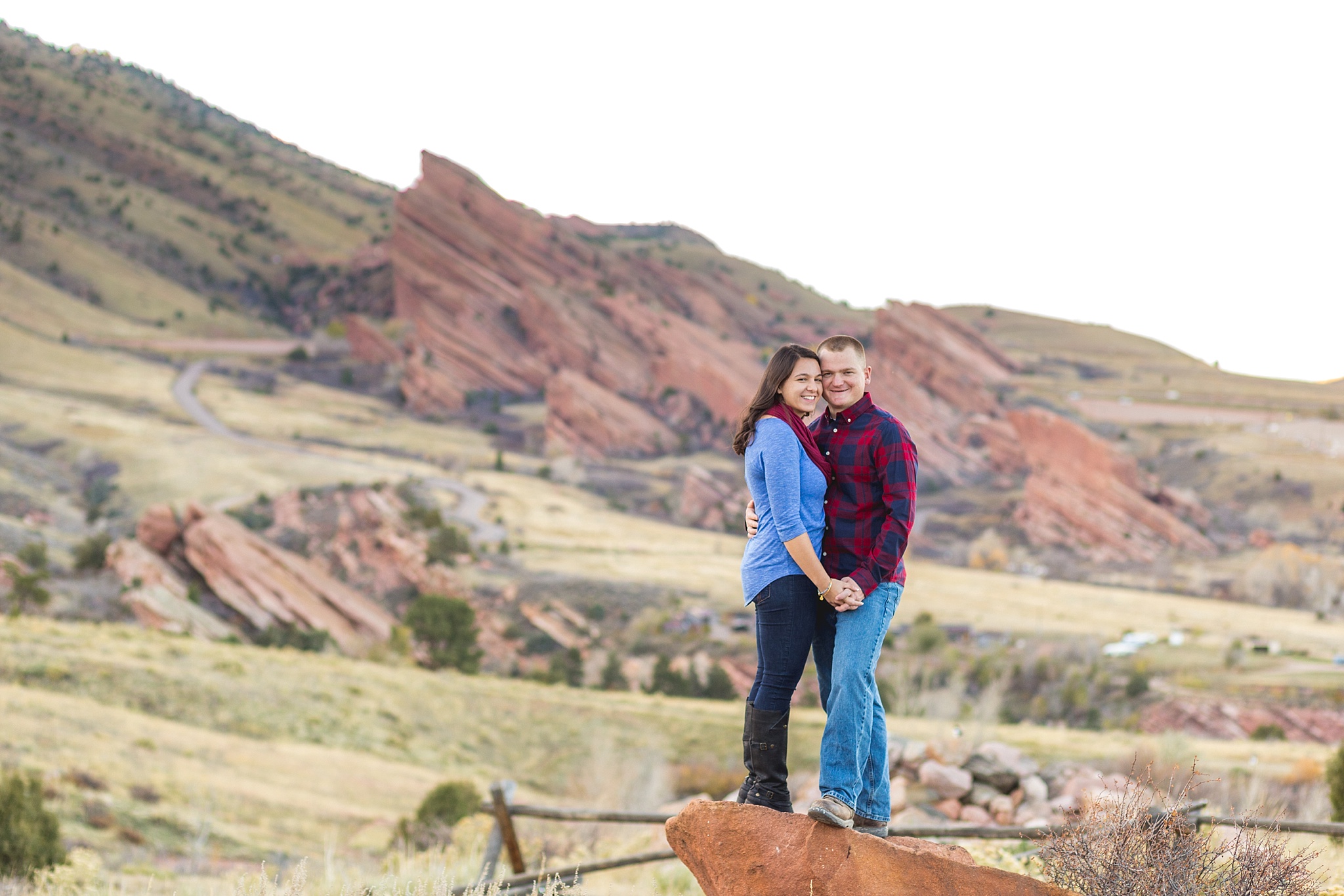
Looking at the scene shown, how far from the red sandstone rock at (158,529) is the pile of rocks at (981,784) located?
97.6 feet

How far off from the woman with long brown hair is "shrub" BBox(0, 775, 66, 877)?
7.63 m

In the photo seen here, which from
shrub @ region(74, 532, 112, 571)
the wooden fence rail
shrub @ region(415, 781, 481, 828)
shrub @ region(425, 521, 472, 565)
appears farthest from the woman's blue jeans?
shrub @ region(425, 521, 472, 565)

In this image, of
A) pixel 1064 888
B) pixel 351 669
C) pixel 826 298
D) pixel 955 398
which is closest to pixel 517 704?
pixel 351 669

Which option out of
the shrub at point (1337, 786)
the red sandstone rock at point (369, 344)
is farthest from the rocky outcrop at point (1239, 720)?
→ the red sandstone rock at point (369, 344)

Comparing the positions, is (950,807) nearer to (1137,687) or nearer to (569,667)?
(1137,687)

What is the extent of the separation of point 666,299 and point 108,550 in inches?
2903

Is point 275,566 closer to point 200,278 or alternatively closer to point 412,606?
point 412,606

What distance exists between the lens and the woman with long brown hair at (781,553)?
3945 millimetres

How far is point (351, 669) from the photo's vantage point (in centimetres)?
2377

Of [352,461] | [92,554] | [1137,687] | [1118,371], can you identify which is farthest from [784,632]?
[1118,371]

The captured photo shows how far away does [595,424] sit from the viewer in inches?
2835

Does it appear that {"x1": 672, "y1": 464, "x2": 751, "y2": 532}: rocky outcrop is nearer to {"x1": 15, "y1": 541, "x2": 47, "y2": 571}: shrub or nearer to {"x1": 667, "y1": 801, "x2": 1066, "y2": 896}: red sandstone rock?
{"x1": 15, "y1": 541, "x2": 47, "y2": 571}: shrub

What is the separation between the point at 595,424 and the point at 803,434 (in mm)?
68170

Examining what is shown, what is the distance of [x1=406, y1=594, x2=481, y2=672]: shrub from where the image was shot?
31.6m
